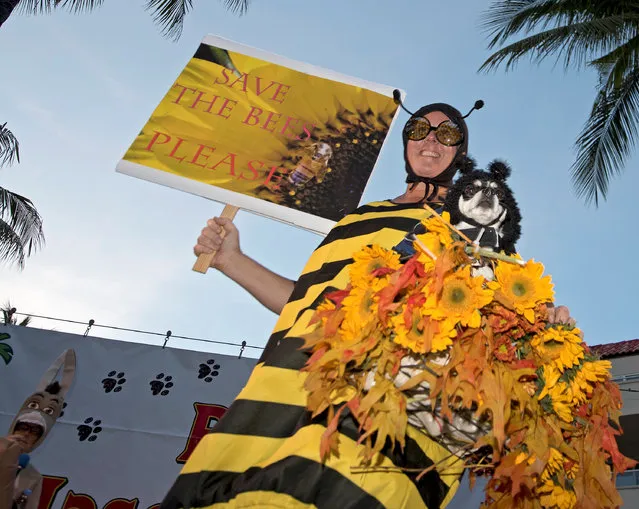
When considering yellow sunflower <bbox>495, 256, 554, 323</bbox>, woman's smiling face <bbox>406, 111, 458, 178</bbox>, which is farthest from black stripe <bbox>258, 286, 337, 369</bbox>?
woman's smiling face <bbox>406, 111, 458, 178</bbox>

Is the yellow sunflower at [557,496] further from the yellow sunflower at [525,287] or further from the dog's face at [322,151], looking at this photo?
the dog's face at [322,151]

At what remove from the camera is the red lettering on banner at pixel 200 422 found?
6516 mm

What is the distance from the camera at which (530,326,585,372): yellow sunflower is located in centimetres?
134

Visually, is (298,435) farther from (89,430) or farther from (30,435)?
(89,430)

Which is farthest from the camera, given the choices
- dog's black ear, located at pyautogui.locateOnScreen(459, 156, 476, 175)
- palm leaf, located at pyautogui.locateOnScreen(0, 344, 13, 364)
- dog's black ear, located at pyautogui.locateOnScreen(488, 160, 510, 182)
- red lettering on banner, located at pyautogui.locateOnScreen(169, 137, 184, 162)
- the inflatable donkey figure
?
palm leaf, located at pyautogui.locateOnScreen(0, 344, 13, 364)

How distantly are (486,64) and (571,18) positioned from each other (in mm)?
1128

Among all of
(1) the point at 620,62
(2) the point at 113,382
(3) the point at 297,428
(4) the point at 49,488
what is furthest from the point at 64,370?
(1) the point at 620,62

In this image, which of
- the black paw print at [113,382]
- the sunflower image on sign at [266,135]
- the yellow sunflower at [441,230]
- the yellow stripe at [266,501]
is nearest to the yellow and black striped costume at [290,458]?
the yellow stripe at [266,501]

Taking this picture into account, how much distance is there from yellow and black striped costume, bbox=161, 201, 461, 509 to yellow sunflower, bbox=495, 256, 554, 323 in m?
0.36

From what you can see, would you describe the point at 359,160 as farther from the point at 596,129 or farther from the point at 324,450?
the point at 596,129

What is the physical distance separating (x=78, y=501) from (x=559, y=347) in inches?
233

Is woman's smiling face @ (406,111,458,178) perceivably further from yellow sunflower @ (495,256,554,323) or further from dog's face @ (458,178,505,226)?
yellow sunflower @ (495,256,554,323)

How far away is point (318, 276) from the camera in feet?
6.37

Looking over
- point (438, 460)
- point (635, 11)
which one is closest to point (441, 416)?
point (438, 460)
